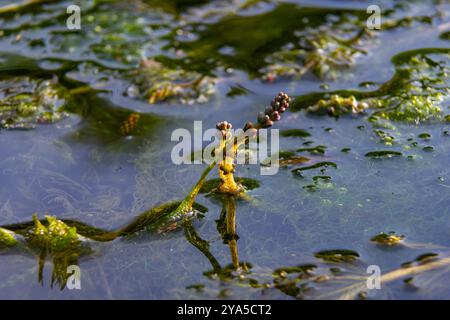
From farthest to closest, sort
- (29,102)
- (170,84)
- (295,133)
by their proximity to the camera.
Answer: (170,84) → (29,102) → (295,133)

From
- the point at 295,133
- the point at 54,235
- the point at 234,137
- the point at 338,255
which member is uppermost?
the point at 295,133

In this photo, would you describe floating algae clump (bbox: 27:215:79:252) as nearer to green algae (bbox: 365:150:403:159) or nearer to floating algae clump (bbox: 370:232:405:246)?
floating algae clump (bbox: 370:232:405:246)

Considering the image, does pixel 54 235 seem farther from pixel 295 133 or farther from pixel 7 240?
pixel 295 133

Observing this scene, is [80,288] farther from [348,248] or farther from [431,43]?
[431,43]

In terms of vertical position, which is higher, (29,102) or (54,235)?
(29,102)

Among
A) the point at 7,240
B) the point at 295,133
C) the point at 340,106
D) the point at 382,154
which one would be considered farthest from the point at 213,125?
the point at 7,240

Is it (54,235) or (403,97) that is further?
(403,97)

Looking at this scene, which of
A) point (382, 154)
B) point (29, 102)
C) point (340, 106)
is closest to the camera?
point (382, 154)
